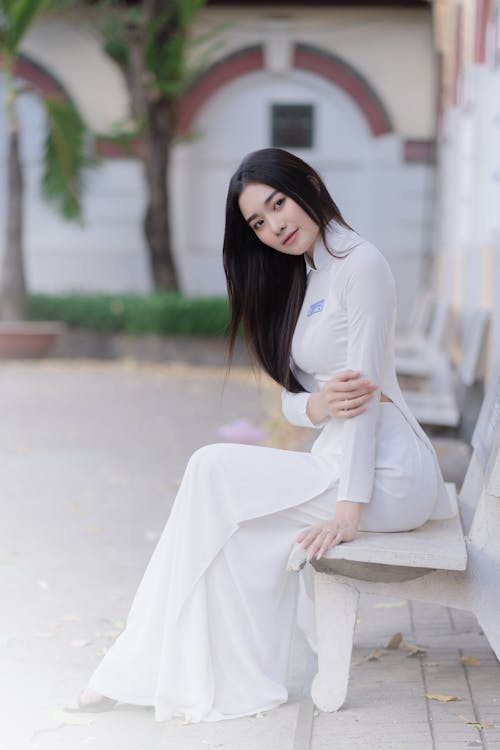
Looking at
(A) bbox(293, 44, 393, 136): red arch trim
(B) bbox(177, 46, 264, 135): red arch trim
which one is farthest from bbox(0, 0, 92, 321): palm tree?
(A) bbox(293, 44, 393, 136): red arch trim

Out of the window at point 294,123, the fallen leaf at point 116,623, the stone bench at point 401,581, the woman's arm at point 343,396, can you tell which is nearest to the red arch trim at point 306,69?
the window at point 294,123

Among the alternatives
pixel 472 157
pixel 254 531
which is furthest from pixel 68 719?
pixel 472 157

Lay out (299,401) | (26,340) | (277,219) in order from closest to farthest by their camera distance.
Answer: (277,219) < (299,401) < (26,340)

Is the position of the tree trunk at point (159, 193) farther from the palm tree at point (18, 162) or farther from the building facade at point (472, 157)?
the building facade at point (472, 157)

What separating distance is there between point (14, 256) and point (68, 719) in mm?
13233

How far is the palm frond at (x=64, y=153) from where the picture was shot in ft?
52.5

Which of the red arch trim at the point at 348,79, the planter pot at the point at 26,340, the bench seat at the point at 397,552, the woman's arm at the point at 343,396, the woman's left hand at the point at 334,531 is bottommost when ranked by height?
the planter pot at the point at 26,340

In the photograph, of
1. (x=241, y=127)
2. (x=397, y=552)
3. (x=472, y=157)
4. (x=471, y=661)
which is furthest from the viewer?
(x=241, y=127)

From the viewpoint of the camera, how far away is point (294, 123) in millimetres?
19438

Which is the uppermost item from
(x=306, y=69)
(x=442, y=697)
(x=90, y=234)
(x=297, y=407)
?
(x=306, y=69)

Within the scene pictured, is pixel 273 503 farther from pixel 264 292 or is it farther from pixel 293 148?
pixel 293 148

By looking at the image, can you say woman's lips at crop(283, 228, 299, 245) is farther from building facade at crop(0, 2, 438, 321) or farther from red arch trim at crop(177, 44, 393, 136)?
red arch trim at crop(177, 44, 393, 136)

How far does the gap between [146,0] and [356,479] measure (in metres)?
14.8

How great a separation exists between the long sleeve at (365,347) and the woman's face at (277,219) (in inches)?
8.2
